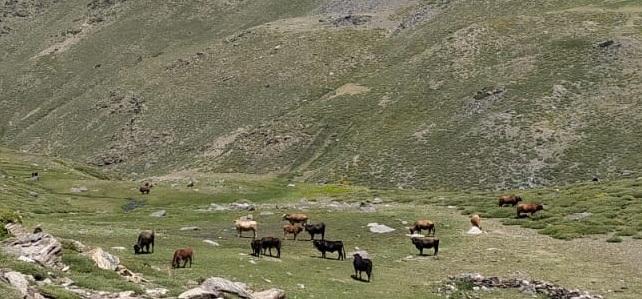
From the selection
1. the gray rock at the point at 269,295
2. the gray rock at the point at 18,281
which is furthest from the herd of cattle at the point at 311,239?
the gray rock at the point at 18,281

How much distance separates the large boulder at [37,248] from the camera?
68.8 ft

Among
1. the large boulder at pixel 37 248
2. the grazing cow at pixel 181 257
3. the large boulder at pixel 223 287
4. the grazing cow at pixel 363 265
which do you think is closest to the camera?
the large boulder at pixel 223 287

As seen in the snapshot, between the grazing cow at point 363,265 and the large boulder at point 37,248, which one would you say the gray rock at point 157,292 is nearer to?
the large boulder at point 37,248

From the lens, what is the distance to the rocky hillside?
84.0 metres

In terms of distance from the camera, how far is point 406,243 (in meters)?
38.6

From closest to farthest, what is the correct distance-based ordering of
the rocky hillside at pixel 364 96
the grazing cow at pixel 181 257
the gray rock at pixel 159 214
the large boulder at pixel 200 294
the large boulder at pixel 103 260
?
the large boulder at pixel 200 294 → the large boulder at pixel 103 260 → the grazing cow at pixel 181 257 → the gray rock at pixel 159 214 → the rocky hillside at pixel 364 96

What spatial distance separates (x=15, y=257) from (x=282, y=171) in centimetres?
8076

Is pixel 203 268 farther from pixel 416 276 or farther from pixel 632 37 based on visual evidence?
pixel 632 37

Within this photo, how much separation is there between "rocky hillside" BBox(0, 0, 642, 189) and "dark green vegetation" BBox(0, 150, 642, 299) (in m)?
22.7

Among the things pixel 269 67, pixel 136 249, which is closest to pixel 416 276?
pixel 136 249

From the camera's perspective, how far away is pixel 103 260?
888 inches

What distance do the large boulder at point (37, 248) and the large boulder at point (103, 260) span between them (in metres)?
1.11

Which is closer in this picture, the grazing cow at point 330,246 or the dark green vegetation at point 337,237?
the dark green vegetation at point 337,237

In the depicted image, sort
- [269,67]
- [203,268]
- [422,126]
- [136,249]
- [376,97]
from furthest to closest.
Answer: [269,67], [376,97], [422,126], [136,249], [203,268]
